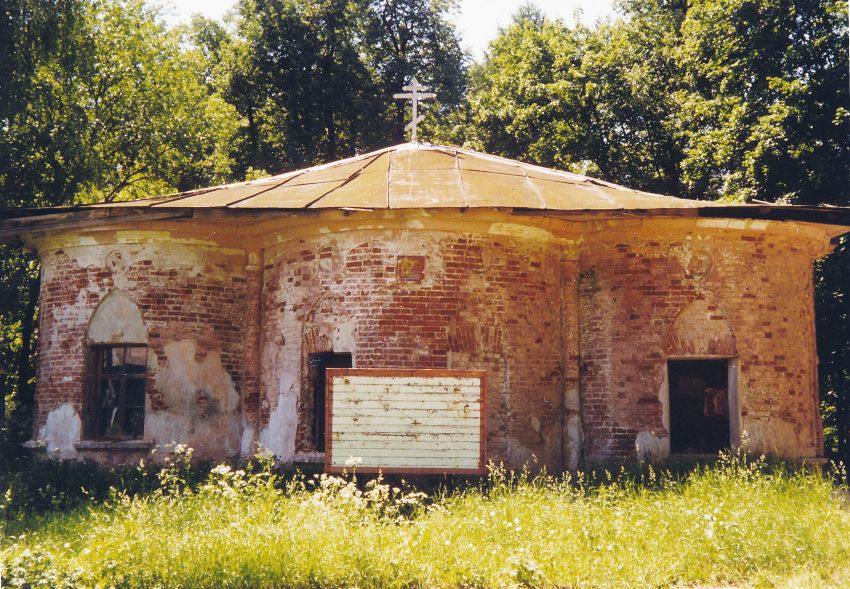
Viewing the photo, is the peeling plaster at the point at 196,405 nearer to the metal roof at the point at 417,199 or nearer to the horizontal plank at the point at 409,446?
the metal roof at the point at 417,199

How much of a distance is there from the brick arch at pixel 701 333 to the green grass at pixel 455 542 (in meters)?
2.66

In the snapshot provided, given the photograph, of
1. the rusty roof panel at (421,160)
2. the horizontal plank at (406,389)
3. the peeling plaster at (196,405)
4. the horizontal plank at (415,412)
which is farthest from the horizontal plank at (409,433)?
the rusty roof panel at (421,160)

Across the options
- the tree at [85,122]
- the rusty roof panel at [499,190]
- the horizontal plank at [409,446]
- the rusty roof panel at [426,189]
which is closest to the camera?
the horizontal plank at [409,446]

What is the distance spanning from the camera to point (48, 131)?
17.2 m

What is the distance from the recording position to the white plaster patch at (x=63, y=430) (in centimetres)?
1175

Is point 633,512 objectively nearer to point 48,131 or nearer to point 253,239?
point 253,239

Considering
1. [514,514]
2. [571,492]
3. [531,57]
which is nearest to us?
[514,514]

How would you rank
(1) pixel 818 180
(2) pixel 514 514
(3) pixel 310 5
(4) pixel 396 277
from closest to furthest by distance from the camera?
(2) pixel 514 514 → (4) pixel 396 277 → (1) pixel 818 180 → (3) pixel 310 5

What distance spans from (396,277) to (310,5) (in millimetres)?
18713

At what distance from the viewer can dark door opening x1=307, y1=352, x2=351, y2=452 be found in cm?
1122

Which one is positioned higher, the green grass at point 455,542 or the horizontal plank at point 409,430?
the horizontal plank at point 409,430

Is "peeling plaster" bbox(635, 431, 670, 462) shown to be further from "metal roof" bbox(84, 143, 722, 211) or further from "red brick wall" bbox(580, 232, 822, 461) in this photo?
"metal roof" bbox(84, 143, 722, 211)

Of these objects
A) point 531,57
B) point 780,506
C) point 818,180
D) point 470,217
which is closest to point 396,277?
point 470,217

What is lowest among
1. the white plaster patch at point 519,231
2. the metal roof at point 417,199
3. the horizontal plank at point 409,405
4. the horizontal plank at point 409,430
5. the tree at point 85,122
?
the horizontal plank at point 409,430
